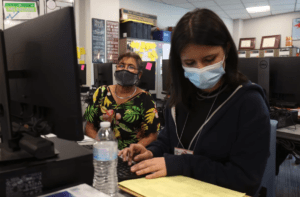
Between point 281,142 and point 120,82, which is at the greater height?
point 120,82

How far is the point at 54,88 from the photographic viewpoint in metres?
0.70

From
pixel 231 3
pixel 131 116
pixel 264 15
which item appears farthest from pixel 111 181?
pixel 264 15

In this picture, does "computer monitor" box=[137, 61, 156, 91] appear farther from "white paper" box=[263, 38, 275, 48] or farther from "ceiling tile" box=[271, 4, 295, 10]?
"white paper" box=[263, 38, 275, 48]

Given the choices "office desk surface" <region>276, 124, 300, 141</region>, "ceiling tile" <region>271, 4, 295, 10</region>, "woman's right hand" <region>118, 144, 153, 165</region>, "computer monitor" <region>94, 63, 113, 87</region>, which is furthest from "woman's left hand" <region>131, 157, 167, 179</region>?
"ceiling tile" <region>271, 4, 295, 10</region>

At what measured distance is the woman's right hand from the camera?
3.48 feet

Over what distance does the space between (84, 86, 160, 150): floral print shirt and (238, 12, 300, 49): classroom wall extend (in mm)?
7279

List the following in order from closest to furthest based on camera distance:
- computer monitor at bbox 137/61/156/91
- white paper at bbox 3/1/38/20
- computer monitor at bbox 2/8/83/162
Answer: computer monitor at bbox 2/8/83/162
computer monitor at bbox 137/61/156/91
white paper at bbox 3/1/38/20

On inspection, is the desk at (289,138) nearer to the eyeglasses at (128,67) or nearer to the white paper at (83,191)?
the eyeglasses at (128,67)

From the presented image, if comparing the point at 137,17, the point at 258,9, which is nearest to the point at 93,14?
the point at 137,17

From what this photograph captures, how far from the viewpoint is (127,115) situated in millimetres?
1774

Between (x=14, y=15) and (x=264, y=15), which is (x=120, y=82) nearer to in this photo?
(x=14, y=15)

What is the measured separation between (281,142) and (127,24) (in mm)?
4517

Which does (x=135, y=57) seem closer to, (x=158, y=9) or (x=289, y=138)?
(x=289, y=138)

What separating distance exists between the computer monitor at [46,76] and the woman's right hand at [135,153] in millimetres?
402
